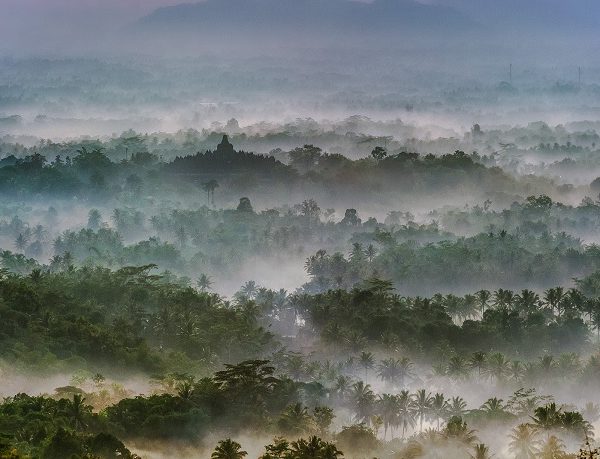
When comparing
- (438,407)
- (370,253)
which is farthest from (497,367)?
(370,253)

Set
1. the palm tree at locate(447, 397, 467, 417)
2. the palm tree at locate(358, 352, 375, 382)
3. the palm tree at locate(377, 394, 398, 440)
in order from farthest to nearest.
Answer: the palm tree at locate(358, 352, 375, 382) → the palm tree at locate(377, 394, 398, 440) → the palm tree at locate(447, 397, 467, 417)

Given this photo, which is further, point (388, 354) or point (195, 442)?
point (388, 354)

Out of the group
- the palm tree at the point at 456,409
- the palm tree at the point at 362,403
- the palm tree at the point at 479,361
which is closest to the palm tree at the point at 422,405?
the palm tree at the point at 456,409

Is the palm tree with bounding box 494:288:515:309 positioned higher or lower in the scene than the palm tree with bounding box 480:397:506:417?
lower

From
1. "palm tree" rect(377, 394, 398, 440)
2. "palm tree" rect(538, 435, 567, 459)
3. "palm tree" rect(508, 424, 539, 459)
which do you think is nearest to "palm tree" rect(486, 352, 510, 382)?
"palm tree" rect(377, 394, 398, 440)

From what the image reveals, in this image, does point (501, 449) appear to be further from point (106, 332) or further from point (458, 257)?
point (458, 257)

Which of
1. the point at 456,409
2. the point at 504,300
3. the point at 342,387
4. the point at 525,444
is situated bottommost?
the point at 504,300

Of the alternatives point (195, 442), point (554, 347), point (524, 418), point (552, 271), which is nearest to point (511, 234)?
point (552, 271)

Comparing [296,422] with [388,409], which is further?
[388,409]

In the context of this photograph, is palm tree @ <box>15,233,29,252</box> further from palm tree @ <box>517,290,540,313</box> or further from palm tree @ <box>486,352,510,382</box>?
palm tree @ <box>486,352,510,382</box>

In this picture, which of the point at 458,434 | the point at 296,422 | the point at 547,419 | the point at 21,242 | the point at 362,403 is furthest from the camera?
the point at 21,242

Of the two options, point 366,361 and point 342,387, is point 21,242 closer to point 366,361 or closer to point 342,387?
point 366,361
